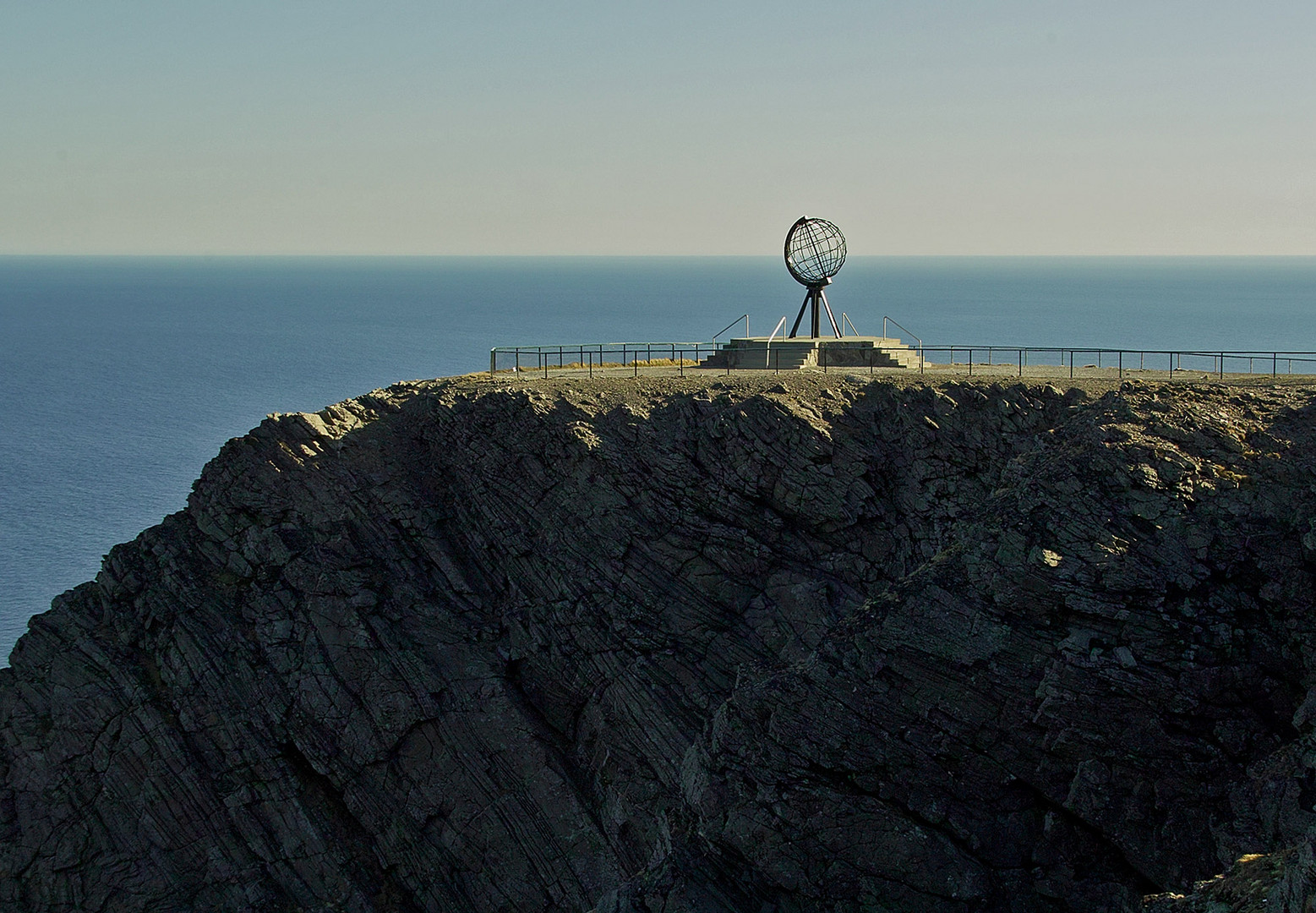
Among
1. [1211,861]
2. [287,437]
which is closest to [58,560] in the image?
[287,437]

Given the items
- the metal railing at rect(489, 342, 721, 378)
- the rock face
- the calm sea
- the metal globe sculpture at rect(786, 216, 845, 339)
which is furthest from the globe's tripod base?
the calm sea

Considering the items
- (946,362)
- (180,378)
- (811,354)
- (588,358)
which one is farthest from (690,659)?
(180,378)

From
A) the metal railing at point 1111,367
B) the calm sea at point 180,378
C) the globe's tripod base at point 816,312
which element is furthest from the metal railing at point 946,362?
the calm sea at point 180,378

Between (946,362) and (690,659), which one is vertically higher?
(946,362)

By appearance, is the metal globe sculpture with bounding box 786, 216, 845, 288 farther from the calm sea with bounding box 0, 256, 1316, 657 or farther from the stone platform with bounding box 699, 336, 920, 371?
the calm sea with bounding box 0, 256, 1316, 657

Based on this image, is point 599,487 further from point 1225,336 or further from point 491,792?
point 1225,336

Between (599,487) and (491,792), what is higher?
(599,487)

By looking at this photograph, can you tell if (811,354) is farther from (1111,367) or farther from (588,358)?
(1111,367)

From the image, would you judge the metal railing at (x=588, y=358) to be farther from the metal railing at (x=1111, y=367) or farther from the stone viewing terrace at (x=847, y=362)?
the metal railing at (x=1111, y=367)

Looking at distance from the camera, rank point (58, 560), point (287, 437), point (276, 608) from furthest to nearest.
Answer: point (58, 560), point (287, 437), point (276, 608)
